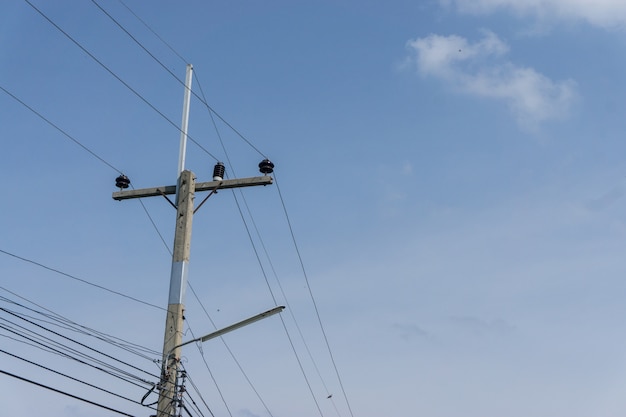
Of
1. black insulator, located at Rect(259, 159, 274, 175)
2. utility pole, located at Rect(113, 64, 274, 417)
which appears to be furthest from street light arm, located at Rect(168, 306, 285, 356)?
black insulator, located at Rect(259, 159, 274, 175)

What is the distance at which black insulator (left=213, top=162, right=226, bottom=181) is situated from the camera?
16.7 metres

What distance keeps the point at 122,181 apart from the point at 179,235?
2272 millimetres

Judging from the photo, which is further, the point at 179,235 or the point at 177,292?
the point at 179,235

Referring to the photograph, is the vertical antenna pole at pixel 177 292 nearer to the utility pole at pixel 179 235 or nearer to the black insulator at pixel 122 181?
the utility pole at pixel 179 235

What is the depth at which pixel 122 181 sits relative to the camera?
16672 mm

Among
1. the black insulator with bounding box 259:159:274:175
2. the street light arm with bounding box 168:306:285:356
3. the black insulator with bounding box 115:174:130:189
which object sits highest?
the black insulator with bounding box 115:174:130:189

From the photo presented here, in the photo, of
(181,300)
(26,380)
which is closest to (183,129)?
(181,300)

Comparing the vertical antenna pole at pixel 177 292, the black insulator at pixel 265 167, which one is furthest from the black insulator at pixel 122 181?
the black insulator at pixel 265 167

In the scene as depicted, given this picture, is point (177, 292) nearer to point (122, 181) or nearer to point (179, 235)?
point (179, 235)

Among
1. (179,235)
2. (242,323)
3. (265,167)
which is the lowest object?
(242,323)

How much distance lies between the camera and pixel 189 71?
18078 mm

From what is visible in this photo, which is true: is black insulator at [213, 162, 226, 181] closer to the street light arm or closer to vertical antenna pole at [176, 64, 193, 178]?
vertical antenna pole at [176, 64, 193, 178]

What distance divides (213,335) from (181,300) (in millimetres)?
1014

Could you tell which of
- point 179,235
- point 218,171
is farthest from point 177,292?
point 218,171
